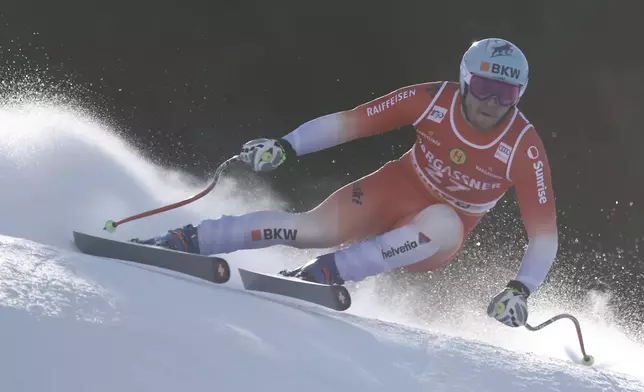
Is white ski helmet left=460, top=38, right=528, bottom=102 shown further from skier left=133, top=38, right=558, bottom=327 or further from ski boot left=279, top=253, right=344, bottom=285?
ski boot left=279, top=253, right=344, bottom=285

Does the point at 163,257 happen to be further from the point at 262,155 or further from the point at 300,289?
the point at 262,155

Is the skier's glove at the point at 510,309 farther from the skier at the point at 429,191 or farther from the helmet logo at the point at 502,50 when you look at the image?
the helmet logo at the point at 502,50

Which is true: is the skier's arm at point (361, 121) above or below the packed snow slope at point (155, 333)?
above

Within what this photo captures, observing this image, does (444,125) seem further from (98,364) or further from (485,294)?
(485,294)

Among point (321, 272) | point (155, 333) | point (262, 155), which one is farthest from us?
point (262, 155)

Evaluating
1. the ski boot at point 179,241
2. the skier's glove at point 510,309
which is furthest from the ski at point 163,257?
the skier's glove at point 510,309

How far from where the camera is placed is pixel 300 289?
4047 millimetres

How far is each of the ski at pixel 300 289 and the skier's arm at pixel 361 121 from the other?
706 mm

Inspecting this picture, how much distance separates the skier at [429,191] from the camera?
170 inches

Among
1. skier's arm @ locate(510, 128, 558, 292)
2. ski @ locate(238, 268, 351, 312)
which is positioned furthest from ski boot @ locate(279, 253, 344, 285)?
skier's arm @ locate(510, 128, 558, 292)

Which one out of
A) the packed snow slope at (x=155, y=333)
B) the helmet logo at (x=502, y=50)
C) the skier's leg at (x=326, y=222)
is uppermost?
the helmet logo at (x=502, y=50)

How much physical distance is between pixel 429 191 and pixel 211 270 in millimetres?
1220

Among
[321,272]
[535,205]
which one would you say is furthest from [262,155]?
[535,205]

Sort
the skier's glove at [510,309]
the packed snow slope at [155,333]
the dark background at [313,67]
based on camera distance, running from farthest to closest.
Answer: the dark background at [313,67] < the skier's glove at [510,309] < the packed snow slope at [155,333]
